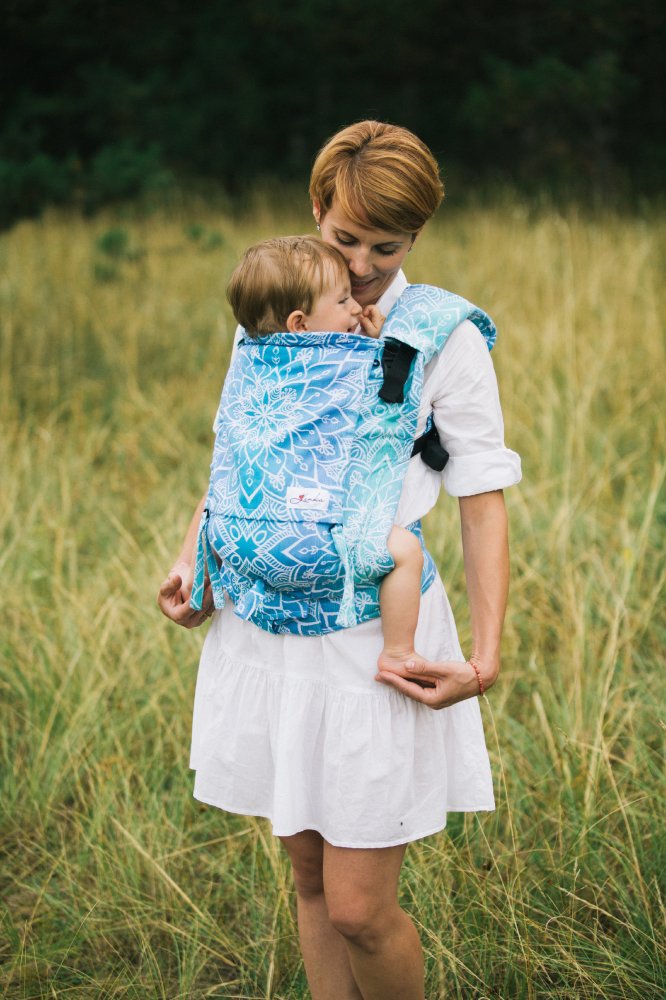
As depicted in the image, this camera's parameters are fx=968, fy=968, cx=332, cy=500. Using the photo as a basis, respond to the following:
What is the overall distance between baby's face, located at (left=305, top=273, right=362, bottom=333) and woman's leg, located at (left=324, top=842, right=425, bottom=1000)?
0.87 metres

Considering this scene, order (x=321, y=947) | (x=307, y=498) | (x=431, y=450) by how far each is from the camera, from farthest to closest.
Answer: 1. (x=321, y=947)
2. (x=431, y=450)
3. (x=307, y=498)

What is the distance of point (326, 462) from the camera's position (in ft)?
5.03

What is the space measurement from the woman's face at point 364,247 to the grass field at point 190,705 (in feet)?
3.42

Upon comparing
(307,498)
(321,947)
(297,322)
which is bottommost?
(321,947)

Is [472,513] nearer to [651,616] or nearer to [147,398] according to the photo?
[651,616]

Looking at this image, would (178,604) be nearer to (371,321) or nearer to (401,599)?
(401,599)

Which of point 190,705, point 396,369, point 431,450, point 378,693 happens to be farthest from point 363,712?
point 190,705

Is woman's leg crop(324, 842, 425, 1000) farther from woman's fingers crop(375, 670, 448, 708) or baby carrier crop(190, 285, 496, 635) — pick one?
baby carrier crop(190, 285, 496, 635)

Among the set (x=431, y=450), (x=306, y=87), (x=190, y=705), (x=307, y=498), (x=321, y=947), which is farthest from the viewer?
(x=306, y=87)

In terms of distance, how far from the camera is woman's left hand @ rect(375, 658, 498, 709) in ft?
5.13

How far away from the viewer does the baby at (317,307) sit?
156 cm

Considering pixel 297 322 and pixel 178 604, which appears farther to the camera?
pixel 178 604

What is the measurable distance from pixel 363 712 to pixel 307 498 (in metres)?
0.37

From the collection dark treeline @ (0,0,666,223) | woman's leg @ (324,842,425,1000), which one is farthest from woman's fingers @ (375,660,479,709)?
dark treeline @ (0,0,666,223)
